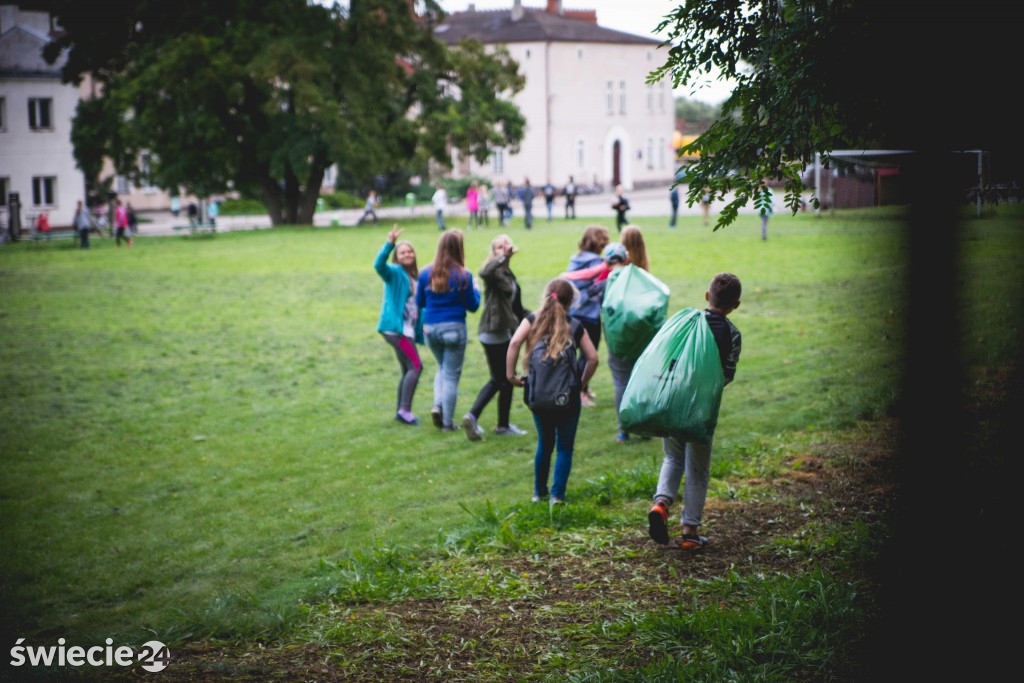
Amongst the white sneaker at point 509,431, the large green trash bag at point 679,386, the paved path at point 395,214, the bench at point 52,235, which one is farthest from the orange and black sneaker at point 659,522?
the bench at point 52,235

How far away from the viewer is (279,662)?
539 cm

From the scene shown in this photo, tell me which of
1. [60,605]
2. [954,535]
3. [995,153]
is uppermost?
[995,153]

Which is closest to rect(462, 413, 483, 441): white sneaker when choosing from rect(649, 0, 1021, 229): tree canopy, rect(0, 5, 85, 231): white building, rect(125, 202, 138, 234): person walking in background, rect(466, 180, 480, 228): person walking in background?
rect(649, 0, 1021, 229): tree canopy

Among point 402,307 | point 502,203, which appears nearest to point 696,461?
point 402,307

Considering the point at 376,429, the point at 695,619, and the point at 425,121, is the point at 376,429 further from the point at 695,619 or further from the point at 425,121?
the point at 425,121

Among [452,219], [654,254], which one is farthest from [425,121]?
[654,254]

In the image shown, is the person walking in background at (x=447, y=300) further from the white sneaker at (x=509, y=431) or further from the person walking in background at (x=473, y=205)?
the person walking in background at (x=473, y=205)

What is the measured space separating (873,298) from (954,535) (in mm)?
13447

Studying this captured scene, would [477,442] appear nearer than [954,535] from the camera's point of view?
No

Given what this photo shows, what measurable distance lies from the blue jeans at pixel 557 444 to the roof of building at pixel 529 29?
6553 centimetres

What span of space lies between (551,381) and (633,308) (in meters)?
1.78

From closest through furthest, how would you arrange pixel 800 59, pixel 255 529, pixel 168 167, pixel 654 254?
pixel 800 59, pixel 255 529, pixel 654 254, pixel 168 167

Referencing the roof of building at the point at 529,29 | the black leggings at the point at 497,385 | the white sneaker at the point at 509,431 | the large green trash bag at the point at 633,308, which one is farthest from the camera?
the roof of building at the point at 529,29

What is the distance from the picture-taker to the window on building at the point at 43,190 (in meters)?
52.1
